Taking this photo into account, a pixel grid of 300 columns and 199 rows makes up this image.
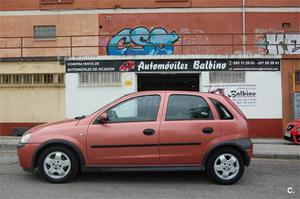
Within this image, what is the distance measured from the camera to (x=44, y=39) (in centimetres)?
2231

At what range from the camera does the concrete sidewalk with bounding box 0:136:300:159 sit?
1207 centimetres

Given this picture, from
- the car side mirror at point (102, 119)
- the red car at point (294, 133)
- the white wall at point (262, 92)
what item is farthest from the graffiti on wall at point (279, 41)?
the car side mirror at point (102, 119)

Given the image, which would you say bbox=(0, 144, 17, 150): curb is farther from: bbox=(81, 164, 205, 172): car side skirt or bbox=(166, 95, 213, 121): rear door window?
bbox=(166, 95, 213, 121): rear door window

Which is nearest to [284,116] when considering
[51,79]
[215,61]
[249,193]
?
[215,61]

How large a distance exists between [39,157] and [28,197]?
3.58ft

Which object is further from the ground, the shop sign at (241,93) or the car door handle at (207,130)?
the shop sign at (241,93)

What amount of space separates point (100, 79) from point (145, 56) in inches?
75.6

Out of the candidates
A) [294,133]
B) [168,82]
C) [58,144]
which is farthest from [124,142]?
[168,82]

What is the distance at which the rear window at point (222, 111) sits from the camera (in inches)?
322

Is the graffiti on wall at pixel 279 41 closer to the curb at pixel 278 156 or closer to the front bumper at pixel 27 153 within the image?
the curb at pixel 278 156

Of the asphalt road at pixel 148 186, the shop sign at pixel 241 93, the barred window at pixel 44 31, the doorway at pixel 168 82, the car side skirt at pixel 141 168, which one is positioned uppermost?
the barred window at pixel 44 31

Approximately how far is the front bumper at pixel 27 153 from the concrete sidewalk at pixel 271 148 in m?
6.08

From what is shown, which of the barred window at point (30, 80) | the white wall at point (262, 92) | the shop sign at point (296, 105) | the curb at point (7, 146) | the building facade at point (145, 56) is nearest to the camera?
the curb at point (7, 146)

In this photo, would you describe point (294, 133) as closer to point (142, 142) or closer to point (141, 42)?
point (142, 142)
